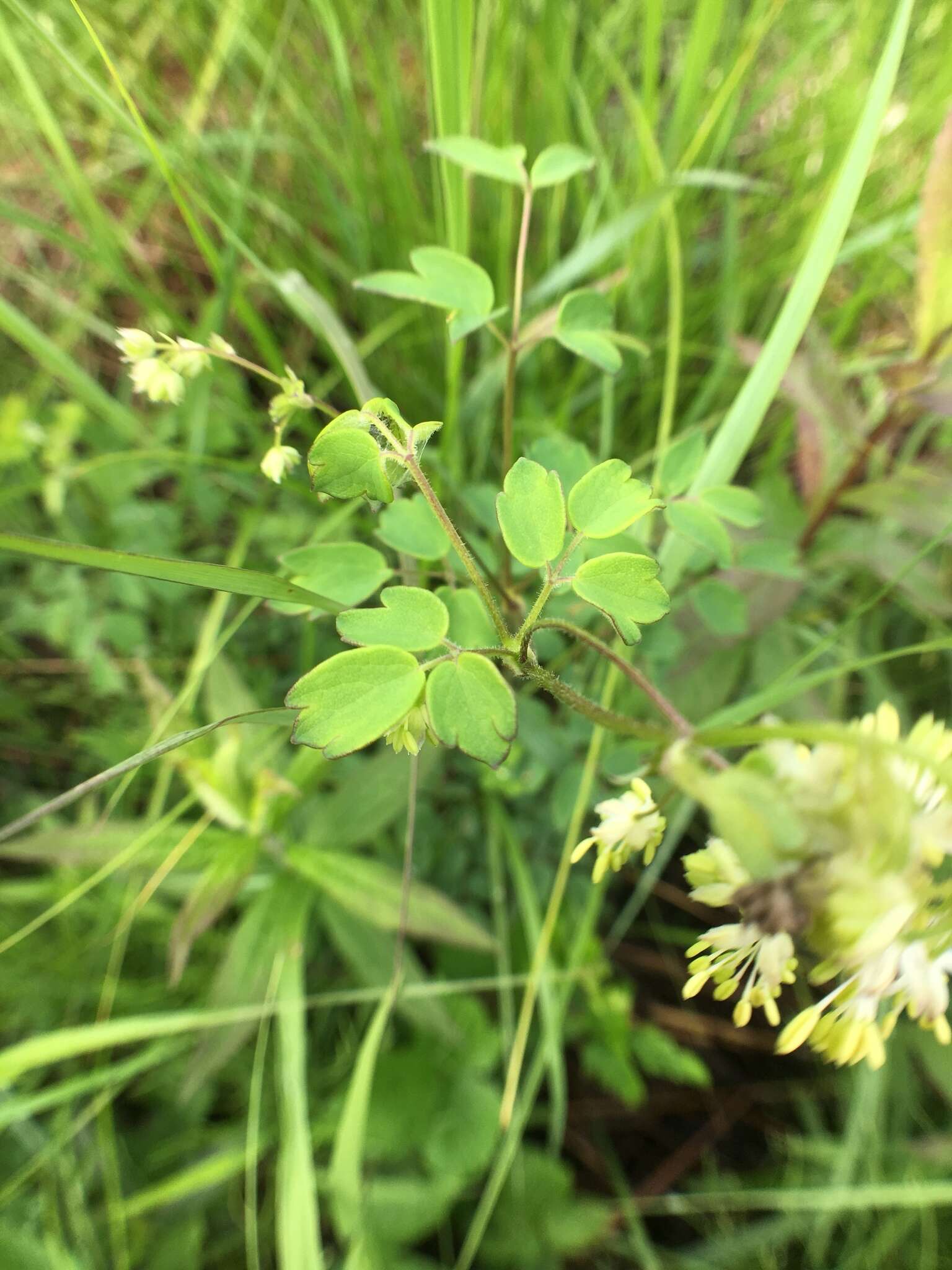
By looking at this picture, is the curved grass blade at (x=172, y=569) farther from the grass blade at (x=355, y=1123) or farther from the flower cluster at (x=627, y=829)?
the grass blade at (x=355, y=1123)

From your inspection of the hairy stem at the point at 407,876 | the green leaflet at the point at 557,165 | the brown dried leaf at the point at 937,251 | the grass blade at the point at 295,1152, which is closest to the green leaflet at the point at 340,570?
the hairy stem at the point at 407,876

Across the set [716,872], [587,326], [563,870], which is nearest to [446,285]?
[587,326]

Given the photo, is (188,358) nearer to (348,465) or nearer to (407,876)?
(348,465)

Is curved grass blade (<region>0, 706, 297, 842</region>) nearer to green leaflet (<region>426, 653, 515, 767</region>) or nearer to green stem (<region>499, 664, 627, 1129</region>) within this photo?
green leaflet (<region>426, 653, 515, 767</region>)

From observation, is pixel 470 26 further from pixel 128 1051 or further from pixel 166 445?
pixel 128 1051

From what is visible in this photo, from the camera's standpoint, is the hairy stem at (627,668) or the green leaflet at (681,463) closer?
the hairy stem at (627,668)

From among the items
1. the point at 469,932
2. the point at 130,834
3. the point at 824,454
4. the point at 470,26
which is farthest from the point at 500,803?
the point at 470,26
